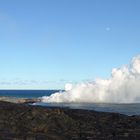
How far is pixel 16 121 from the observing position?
5259 centimetres

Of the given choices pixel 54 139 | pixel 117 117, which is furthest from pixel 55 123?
pixel 117 117

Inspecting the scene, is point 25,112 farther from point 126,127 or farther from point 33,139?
point 126,127

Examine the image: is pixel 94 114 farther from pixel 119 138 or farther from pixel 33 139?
pixel 33 139

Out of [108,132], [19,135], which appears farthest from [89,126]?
[19,135]

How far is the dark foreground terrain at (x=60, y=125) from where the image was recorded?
48.5m

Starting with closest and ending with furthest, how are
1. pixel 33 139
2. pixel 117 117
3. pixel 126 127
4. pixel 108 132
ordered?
pixel 33 139, pixel 108 132, pixel 126 127, pixel 117 117

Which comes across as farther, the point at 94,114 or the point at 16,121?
the point at 94,114

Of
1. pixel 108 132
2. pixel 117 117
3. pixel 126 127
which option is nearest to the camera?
pixel 108 132

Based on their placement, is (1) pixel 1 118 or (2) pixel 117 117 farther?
(2) pixel 117 117

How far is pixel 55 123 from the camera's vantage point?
53094 millimetres

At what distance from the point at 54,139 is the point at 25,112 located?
957 cm

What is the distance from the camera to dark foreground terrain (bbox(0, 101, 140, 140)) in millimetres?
48531

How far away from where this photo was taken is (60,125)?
53.0 metres

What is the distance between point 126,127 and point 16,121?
542 inches
